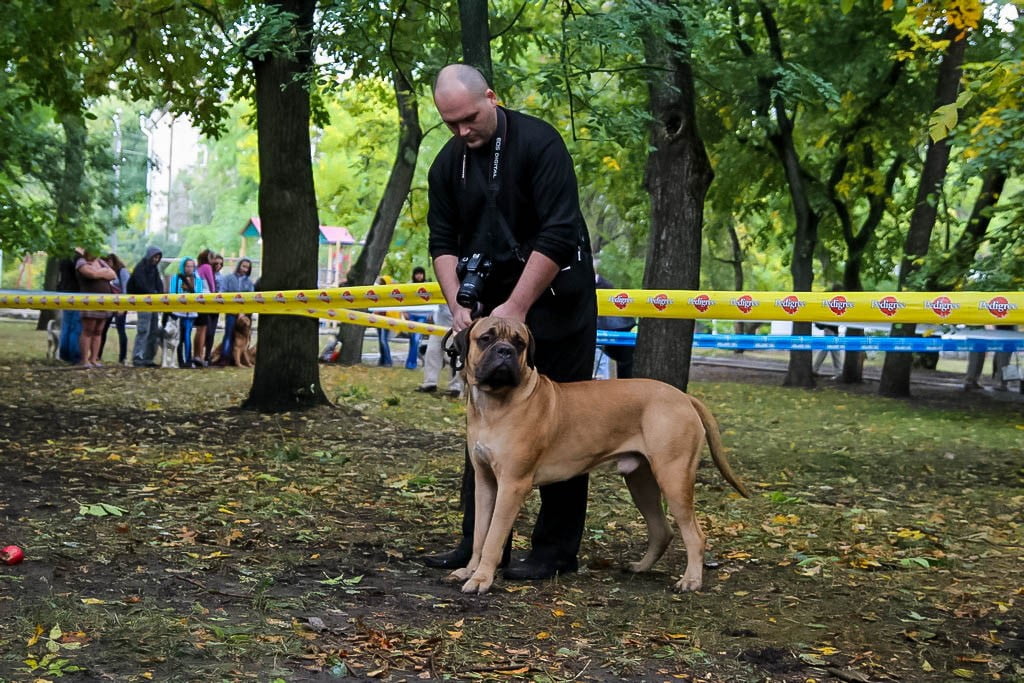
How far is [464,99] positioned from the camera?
5.28m

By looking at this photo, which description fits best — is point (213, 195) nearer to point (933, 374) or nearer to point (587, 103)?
point (933, 374)

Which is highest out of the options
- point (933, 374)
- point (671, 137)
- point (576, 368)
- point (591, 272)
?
point (671, 137)

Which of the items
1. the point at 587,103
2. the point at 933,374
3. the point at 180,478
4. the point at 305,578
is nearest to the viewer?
the point at 305,578

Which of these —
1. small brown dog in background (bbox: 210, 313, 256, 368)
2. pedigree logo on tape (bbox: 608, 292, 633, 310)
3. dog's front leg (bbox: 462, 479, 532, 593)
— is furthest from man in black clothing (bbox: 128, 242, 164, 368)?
dog's front leg (bbox: 462, 479, 532, 593)

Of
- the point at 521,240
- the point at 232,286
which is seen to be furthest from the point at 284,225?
the point at 232,286

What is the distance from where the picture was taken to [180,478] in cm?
806

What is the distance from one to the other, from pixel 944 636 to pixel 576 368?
2041 mm

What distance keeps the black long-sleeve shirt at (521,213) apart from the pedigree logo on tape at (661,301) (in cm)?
281

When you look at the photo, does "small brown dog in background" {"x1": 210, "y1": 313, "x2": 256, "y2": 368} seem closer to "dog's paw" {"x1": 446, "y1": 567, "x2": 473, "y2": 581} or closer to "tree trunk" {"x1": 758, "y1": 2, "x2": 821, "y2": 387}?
"tree trunk" {"x1": 758, "y1": 2, "x2": 821, "y2": 387}

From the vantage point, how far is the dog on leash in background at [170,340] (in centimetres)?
1897

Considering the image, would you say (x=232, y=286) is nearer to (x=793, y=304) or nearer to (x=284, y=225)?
(x=284, y=225)

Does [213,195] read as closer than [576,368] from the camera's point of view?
No

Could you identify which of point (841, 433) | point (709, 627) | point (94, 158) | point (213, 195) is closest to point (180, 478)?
point (709, 627)

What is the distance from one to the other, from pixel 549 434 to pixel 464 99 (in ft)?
5.05
